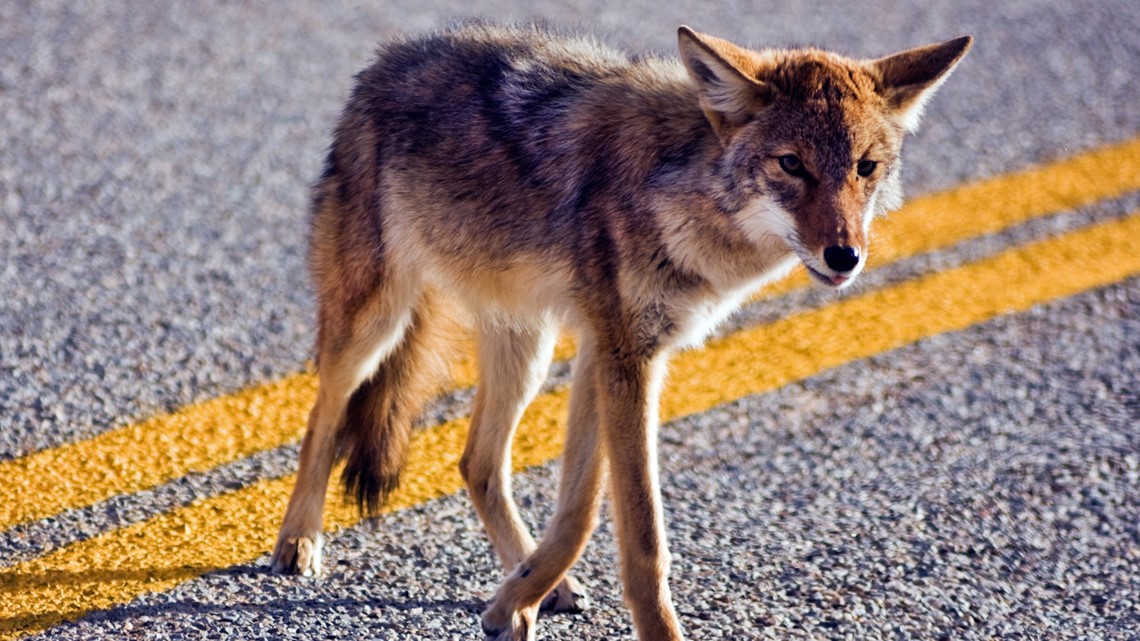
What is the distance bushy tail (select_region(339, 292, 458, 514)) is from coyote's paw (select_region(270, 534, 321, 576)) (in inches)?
10.3

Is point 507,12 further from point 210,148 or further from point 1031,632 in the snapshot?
point 1031,632

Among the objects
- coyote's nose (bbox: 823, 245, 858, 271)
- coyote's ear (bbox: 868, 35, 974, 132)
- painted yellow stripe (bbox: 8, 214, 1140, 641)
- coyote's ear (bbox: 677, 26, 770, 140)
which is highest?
coyote's ear (bbox: 677, 26, 770, 140)

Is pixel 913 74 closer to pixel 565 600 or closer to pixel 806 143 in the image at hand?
pixel 806 143

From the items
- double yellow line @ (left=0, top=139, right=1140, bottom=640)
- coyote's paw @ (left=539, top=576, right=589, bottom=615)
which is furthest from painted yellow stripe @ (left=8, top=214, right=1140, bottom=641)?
coyote's paw @ (left=539, top=576, right=589, bottom=615)

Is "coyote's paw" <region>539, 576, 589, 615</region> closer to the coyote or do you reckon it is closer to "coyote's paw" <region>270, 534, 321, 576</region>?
the coyote

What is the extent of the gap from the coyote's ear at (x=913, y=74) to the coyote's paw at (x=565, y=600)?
1.42 metres

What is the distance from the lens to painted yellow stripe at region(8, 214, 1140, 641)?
329 centimetres

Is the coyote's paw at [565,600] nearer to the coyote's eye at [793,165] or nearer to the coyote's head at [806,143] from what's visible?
the coyote's head at [806,143]

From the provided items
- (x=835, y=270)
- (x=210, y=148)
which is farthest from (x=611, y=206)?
(x=210, y=148)

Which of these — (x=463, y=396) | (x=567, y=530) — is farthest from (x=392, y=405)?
(x=567, y=530)

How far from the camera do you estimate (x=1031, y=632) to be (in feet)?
10.9

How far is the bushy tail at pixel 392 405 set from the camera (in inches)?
147

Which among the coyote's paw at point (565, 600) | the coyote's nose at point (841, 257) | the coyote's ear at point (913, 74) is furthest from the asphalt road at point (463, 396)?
the coyote's ear at point (913, 74)

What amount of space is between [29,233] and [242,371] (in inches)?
50.5
